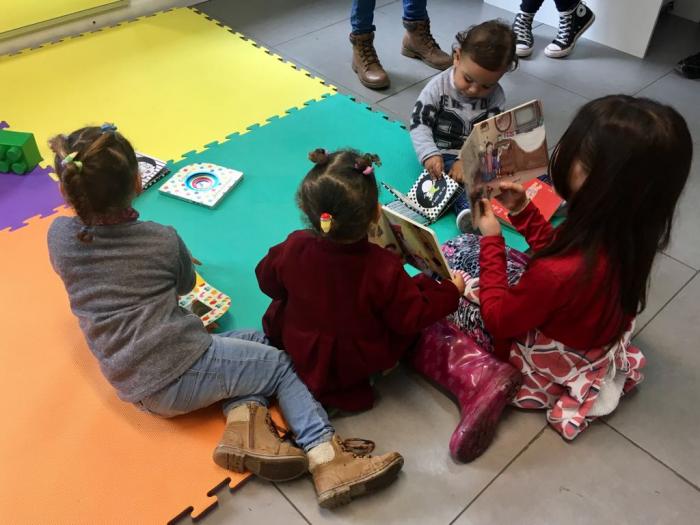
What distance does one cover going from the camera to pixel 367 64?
2561 millimetres

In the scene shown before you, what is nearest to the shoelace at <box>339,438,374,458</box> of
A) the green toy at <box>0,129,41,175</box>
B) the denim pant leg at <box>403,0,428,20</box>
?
the green toy at <box>0,129,41,175</box>

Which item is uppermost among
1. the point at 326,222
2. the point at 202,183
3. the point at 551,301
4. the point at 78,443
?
the point at 326,222

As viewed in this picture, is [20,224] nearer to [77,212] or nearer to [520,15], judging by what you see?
[77,212]

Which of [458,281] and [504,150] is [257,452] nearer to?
[458,281]

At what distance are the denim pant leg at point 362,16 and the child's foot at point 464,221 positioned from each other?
1.14m

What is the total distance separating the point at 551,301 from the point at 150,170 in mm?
1385

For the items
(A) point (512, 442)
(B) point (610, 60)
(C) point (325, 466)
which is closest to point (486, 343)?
(A) point (512, 442)

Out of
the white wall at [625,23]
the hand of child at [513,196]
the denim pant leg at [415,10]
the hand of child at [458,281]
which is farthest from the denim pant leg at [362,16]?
the hand of child at [458,281]

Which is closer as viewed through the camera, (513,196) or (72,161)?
(72,161)

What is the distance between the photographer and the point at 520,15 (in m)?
2.85

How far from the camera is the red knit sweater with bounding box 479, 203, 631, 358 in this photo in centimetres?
113

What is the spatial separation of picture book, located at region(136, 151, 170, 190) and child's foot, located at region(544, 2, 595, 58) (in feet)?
5.98

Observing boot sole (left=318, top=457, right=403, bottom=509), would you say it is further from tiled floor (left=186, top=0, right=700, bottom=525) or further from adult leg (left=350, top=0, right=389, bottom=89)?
adult leg (left=350, top=0, right=389, bottom=89)

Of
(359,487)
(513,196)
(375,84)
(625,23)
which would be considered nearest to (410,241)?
(513,196)
